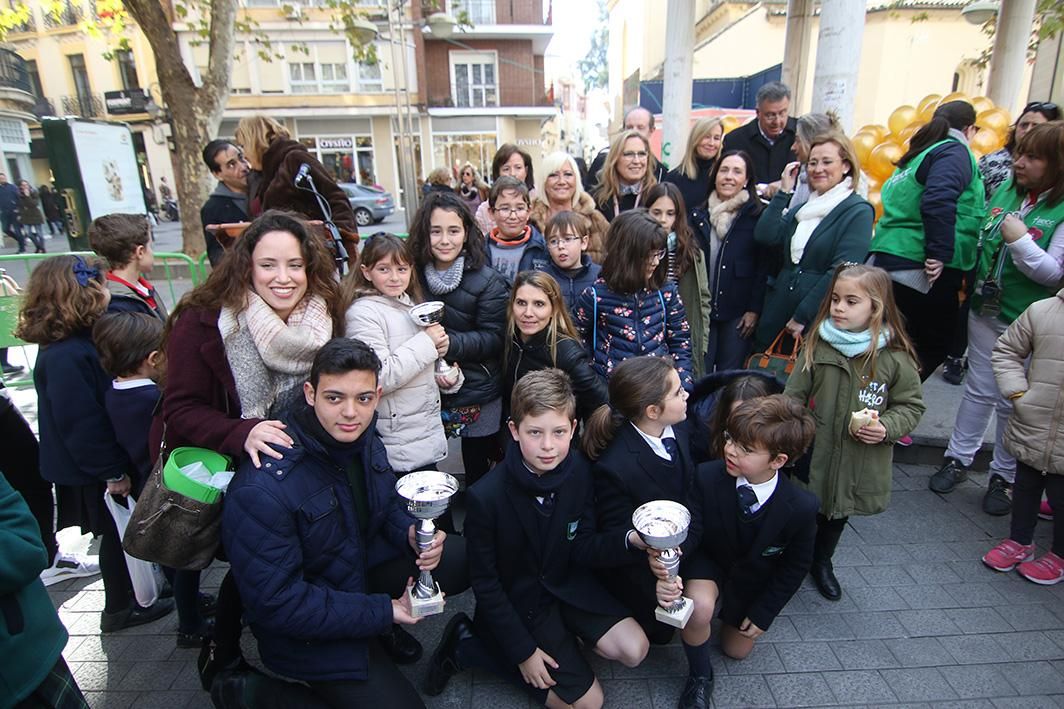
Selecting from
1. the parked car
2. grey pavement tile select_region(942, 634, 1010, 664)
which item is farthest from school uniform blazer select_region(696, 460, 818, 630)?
the parked car

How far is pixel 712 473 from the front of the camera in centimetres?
268

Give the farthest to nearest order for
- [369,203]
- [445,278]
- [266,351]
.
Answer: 1. [369,203]
2. [445,278]
3. [266,351]

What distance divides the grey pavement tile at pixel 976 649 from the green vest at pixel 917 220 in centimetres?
233

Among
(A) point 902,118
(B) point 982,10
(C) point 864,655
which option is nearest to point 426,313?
(C) point 864,655

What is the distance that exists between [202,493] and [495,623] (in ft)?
4.05

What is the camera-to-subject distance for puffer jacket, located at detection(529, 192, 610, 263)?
4.16m

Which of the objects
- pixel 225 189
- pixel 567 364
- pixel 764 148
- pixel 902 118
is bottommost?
pixel 567 364

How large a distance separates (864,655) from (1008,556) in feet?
4.16

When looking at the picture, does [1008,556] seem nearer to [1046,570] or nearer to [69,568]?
[1046,570]

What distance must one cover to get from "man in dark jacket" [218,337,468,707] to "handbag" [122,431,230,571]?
0.14 meters

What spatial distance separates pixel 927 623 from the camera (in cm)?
293

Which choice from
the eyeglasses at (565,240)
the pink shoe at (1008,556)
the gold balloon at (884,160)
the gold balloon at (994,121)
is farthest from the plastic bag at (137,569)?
the gold balloon at (994,121)

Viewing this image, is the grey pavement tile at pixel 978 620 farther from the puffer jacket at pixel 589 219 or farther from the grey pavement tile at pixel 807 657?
the puffer jacket at pixel 589 219

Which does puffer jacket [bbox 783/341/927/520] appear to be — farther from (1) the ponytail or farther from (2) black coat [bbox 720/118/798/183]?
(2) black coat [bbox 720/118/798/183]
